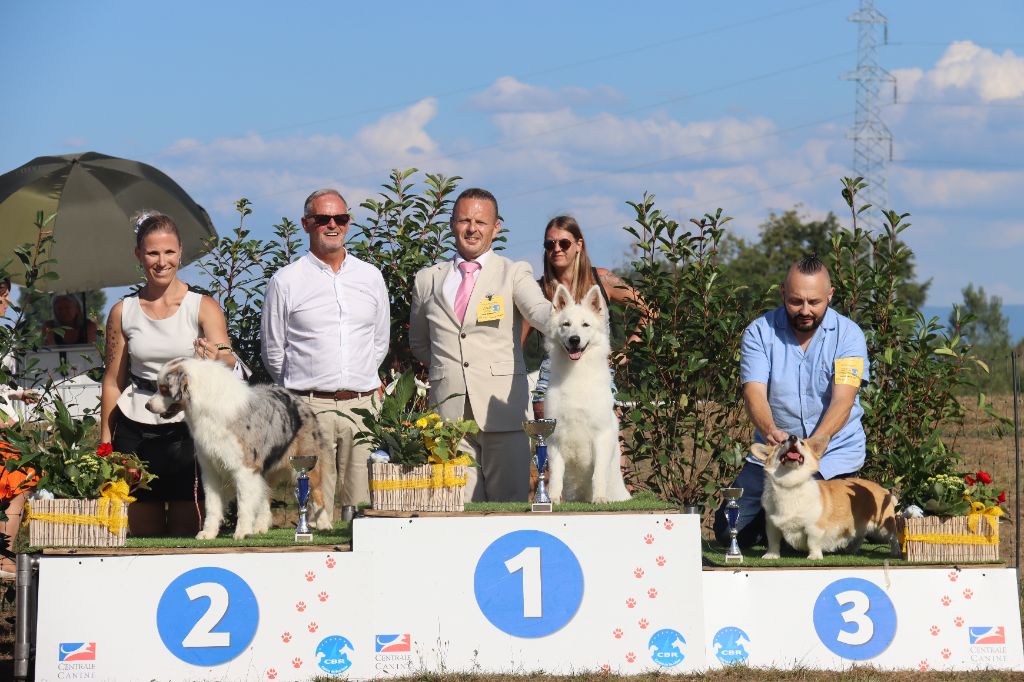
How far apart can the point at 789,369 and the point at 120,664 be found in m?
3.60

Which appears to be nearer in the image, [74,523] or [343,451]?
[74,523]

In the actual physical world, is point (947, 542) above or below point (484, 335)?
below

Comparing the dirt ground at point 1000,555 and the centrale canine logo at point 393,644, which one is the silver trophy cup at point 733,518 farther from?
the centrale canine logo at point 393,644

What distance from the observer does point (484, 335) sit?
19.7 feet

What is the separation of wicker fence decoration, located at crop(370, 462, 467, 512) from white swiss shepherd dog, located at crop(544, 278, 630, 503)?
0.74 m

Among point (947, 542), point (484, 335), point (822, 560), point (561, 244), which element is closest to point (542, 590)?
point (822, 560)

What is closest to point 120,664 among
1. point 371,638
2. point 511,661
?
point 371,638

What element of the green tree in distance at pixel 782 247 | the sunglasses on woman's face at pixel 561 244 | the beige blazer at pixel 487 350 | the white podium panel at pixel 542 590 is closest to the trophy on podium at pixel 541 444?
the white podium panel at pixel 542 590

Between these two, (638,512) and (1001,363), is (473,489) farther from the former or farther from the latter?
(1001,363)

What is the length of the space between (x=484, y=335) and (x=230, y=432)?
1.60 meters

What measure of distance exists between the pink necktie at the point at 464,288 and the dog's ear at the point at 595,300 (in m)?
0.74

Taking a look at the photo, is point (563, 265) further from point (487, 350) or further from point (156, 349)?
point (156, 349)

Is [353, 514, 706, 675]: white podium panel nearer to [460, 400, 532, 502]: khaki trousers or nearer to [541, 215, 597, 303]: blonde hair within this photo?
[460, 400, 532, 502]: khaki trousers

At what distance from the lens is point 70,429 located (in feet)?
16.5
